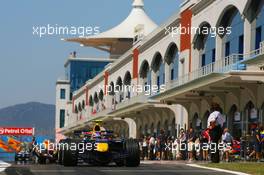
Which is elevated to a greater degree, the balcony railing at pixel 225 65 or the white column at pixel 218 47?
the white column at pixel 218 47

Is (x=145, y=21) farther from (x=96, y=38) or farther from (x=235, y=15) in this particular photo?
(x=235, y=15)

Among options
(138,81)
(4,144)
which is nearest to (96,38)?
(138,81)

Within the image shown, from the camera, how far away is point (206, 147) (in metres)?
28.1

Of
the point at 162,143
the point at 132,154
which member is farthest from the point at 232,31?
the point at 132,154

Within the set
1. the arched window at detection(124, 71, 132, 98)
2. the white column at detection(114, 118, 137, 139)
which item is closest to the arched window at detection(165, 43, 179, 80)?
the white column at detection(114, 118, 137, 139)

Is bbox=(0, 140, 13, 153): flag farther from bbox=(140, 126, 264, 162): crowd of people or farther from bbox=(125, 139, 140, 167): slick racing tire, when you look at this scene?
bbox=(125, 139, 140, 167): slick racing tire

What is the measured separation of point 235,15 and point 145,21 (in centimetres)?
6255

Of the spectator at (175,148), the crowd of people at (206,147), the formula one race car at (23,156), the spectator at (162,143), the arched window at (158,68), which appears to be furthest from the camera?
the arched window at (158,68)

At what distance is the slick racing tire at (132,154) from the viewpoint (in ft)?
68.5

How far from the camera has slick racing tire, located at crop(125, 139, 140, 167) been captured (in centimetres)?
2089

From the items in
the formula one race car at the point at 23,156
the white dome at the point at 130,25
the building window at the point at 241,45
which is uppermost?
the white dome at the point at 130,25

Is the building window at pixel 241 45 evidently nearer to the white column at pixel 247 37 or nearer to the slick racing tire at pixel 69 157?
the white column at pixel 247 37

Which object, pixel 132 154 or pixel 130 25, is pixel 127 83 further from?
pixel 132 154

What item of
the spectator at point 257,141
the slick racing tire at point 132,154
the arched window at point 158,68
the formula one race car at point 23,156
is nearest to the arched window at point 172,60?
the arched window at point 158,68
